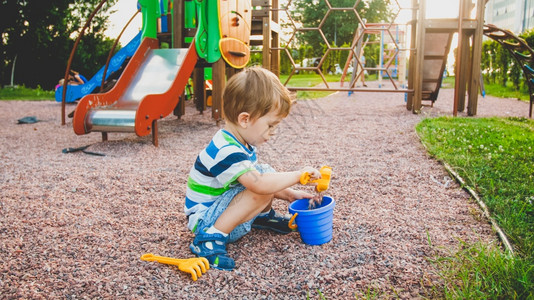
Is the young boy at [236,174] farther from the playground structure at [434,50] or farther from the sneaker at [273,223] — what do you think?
the playground structure at [434,50]

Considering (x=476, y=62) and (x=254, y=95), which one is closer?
(x=254, y=95)

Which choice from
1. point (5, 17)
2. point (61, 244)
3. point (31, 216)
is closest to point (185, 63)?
point (31, 216)

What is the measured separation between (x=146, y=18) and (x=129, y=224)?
369 cm

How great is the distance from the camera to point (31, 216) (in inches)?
95.6

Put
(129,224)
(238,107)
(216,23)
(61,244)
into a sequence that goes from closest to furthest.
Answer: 1. (238,107)
2. (61,244)
3. (129,224)
4. (216,23)

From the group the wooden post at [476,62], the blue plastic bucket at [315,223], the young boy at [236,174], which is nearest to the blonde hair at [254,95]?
the young boy at [236,174]

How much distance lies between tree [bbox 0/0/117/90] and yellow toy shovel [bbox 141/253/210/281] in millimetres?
11848

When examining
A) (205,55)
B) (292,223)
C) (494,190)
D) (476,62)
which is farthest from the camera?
(476,62)

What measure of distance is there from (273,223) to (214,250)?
0.44m

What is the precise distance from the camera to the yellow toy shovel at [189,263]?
5.75 ft

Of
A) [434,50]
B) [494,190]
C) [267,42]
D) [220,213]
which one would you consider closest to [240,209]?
[220,213]

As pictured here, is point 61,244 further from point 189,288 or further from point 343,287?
point 343,287

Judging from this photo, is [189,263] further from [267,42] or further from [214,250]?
[267,42]

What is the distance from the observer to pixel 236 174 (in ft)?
6.02
